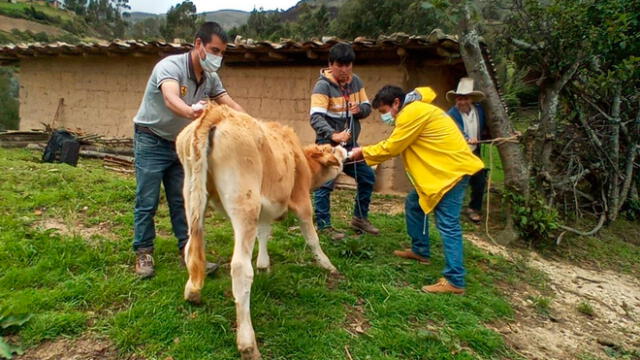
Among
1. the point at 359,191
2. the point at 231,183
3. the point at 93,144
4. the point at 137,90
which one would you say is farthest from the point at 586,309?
the point at 93,144

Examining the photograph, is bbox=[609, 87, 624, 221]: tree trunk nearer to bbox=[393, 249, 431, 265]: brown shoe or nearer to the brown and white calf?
bbox=[393, 249, 431, 265]: brown shoe

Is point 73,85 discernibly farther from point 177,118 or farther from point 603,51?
point 603,51

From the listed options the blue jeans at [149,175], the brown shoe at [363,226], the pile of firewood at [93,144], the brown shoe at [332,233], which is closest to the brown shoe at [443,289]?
the brown shoe at [332,233]

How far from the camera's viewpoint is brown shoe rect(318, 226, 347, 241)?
15.1 ft

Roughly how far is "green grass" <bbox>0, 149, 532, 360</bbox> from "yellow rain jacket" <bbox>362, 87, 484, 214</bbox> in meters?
0.95

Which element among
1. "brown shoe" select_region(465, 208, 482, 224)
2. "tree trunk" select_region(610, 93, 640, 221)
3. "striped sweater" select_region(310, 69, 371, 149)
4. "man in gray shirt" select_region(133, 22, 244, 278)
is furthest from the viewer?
"tree trunk" select_region(610, 93, 640, 221)

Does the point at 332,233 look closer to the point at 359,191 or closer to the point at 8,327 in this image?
the point at 359,191

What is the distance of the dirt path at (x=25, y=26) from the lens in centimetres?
4511

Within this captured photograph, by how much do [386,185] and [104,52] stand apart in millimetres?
7486

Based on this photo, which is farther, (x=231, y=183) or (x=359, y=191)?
(x=359, y=191)

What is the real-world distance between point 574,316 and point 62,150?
8.95m

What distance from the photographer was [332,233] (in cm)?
471

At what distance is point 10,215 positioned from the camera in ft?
14.2

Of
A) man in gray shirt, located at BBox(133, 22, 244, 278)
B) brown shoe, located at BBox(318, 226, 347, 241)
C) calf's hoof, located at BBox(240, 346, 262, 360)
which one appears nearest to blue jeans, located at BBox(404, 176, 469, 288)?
brown shoe, located at BBox(318, 226, 347, 241)
